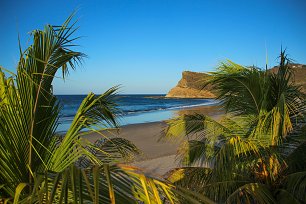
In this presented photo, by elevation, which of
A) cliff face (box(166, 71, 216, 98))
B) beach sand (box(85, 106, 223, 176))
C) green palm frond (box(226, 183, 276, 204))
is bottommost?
beach sand (box(85, 106, 223, 176))

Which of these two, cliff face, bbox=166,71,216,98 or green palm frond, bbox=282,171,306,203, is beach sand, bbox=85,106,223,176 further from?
cliff face, bbox=166,71,216,98

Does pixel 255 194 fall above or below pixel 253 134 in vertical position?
below

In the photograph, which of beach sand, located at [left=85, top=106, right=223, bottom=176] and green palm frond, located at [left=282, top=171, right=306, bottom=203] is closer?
green palm frond, located at [left=282, top=171, right=306, bottom=203]

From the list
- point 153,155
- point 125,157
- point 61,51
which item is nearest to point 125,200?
point 61,51

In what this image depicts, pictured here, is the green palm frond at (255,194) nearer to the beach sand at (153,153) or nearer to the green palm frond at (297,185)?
the green palm frond at (297,185)

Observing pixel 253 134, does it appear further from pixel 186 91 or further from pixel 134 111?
pixel 186 91

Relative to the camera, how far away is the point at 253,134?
381 centimetres

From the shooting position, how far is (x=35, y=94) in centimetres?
198

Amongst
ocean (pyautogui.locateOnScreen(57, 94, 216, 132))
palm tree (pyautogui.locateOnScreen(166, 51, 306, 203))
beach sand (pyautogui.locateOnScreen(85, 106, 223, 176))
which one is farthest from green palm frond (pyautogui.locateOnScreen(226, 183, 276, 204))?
beach sand (pyautogui.locateOnScreen(85, 106, 223, 176))

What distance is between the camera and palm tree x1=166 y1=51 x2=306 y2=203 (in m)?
3.47

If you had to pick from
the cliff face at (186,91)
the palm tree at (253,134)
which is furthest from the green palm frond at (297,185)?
the cliff face at (186,91)

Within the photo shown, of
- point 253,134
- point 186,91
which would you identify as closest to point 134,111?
point 253,134

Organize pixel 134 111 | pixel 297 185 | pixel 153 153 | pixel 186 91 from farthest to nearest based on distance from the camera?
1. pixel 186 91
2. pixel 134 111
3. pixel 153 153
4. pixel 297 185

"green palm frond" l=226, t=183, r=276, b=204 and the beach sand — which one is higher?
"green palm frond" l=226, t=183, r=276, b=204
